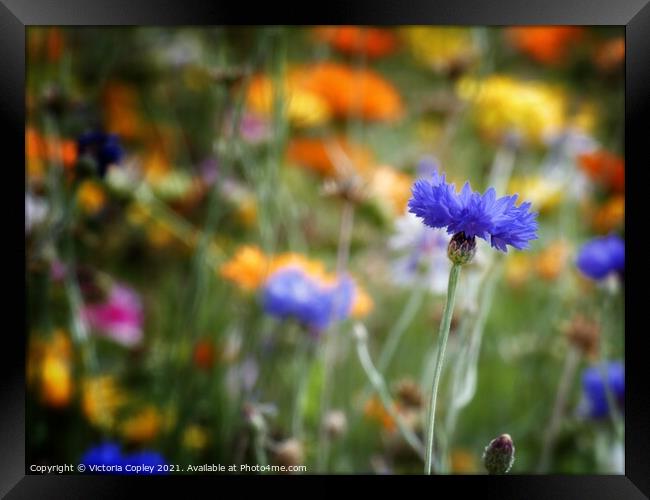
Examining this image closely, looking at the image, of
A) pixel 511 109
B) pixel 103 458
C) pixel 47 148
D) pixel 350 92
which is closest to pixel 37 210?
pixel 47 148

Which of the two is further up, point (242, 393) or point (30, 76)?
point (30, 76)

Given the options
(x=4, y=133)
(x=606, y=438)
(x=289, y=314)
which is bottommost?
(x=606, y=438)

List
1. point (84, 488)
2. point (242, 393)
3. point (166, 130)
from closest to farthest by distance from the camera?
point (84, 488) < point (242, 393) < point (166, 130)

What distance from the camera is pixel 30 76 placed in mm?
892

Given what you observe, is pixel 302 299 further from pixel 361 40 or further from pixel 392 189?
pixel 361 40

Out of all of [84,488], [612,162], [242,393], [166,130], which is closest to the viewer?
[84,488]

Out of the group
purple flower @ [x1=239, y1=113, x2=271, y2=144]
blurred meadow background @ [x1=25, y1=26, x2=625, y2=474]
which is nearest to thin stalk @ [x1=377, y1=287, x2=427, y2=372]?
blurred meadow background @ [x1=25, y1=26, x2=625, y2=474]

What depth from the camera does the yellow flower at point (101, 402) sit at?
2.96 feet

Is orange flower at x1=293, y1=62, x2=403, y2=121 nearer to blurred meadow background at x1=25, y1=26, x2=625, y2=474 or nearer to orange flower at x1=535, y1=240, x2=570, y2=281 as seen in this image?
blurred meadow background at x1=25, y1=26, x2=625, y2=474

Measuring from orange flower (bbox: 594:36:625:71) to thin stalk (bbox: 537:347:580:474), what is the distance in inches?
11.7

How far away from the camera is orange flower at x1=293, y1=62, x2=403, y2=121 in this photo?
3.48ft

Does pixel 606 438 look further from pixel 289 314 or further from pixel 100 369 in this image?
pixel 100 369

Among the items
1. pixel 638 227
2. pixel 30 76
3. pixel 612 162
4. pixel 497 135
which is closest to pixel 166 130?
pixel 30 76

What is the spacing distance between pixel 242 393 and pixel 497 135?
0.43m
